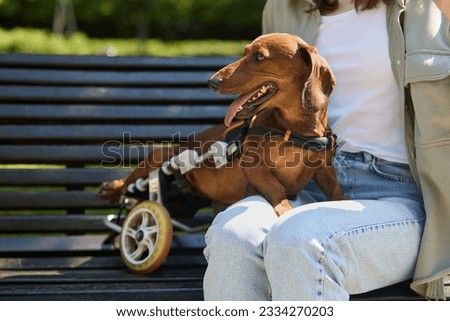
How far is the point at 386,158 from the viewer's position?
2848 millimetres

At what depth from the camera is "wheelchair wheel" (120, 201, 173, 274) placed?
316 centimetres

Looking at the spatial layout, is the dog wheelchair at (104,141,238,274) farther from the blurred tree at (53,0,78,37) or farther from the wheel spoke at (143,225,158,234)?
the blurred tree at (53,0,78,37)

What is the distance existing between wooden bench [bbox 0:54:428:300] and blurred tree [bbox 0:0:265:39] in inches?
353

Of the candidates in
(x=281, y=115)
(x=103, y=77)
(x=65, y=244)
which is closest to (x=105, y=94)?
(x=103, y=77)

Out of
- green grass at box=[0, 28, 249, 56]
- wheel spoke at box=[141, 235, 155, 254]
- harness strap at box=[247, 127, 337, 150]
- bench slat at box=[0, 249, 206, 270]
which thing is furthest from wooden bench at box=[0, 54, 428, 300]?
green grass at box=[0, 28, 249, 56]

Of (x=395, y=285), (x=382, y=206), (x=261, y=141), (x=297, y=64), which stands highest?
(x=297, y=64)

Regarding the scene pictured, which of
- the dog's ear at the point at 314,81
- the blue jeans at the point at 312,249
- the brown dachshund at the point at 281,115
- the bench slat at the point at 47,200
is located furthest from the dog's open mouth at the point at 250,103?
the bench slat at the point at 47,200

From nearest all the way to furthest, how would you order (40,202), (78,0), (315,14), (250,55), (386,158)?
(250,55), (386,158), (315,14), (40,202), (78,0)

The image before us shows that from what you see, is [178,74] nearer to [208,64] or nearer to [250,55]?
A: [208,64]

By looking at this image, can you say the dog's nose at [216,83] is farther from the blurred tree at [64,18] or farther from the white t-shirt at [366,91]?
the blurred tree at [64,18]

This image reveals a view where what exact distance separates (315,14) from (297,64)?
51 centimetres

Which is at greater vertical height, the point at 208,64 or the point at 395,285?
the point at 208,64

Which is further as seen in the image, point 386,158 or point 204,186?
Result: point 204,186

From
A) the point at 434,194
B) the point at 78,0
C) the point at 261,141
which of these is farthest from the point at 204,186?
the point at 78,0
